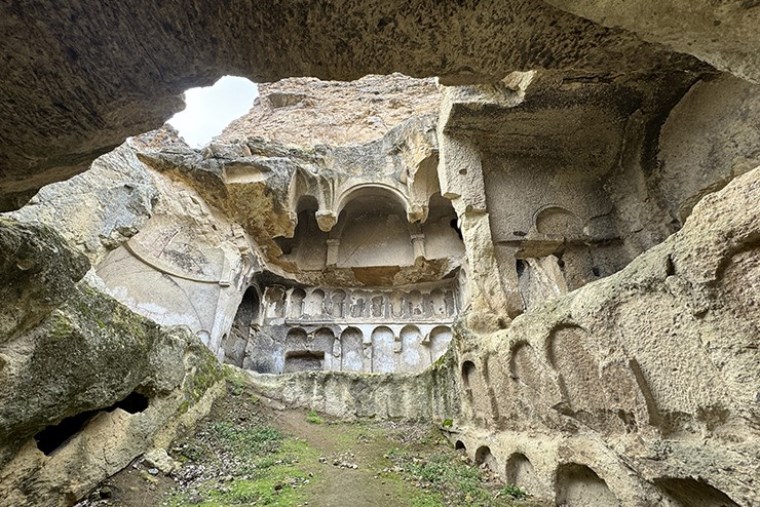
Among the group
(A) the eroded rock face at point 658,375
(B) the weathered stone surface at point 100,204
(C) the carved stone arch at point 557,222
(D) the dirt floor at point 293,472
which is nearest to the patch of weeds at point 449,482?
(D) the dirt floor at point 293,472

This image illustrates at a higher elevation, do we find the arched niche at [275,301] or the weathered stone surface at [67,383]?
the arched niche at [275,301]

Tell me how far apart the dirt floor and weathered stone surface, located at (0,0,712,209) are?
112 inches

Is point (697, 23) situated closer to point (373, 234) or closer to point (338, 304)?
point (373, 234)

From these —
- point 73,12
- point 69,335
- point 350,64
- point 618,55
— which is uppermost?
point 618,55

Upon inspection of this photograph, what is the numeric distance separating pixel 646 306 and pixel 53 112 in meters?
3.56

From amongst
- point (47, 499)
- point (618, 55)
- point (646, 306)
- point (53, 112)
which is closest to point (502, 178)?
point (646, 306)

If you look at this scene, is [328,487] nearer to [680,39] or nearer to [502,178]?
[680,39]

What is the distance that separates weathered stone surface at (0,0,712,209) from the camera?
1392 mm

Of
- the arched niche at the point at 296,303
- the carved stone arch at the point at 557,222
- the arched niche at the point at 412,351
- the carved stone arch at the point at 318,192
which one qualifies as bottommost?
the arched niche at the point at 412,351

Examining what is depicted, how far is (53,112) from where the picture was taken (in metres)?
1.56

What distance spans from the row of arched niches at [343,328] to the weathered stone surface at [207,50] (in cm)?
1230

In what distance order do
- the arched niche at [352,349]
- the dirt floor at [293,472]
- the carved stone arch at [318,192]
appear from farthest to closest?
the arched niche at [352,349] → the carved stone arch at [318,192] → the dirt floor at [293,472]

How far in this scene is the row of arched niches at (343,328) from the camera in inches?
531

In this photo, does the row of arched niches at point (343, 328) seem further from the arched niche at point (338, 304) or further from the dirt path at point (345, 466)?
the dirt path at point (345, 466)
